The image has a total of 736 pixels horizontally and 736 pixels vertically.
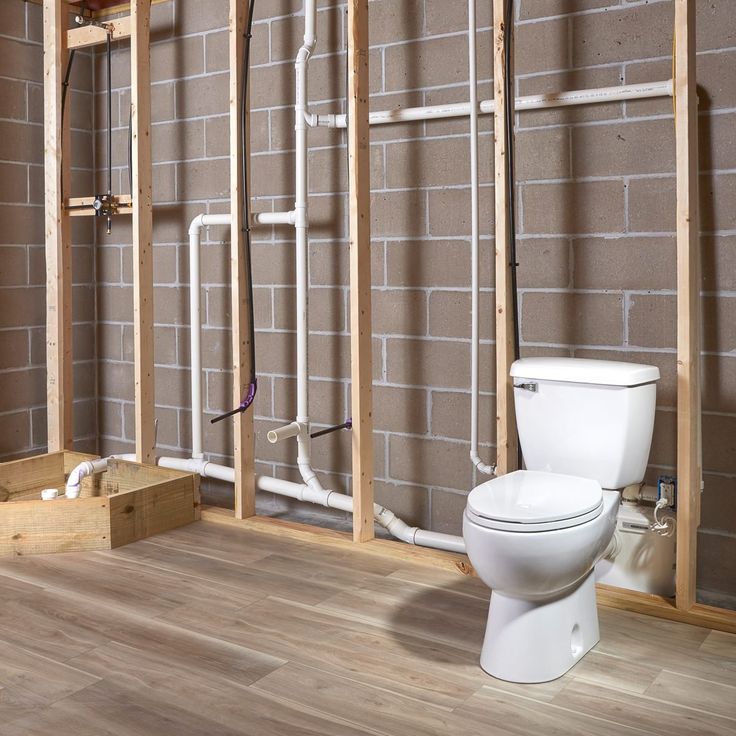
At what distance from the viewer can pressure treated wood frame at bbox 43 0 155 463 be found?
11.1ft

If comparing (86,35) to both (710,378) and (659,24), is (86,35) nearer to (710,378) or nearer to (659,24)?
(659,24)

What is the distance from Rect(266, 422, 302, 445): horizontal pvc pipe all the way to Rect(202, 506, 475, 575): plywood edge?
1.06ft

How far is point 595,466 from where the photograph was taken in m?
2.39

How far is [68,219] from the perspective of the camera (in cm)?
366

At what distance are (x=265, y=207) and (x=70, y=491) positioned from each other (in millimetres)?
1272

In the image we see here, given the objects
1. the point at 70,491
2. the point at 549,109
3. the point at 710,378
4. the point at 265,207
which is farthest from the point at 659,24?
the point at 70,491

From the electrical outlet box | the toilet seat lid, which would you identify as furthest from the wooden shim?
the electrical outlet box

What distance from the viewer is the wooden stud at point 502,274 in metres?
2.62

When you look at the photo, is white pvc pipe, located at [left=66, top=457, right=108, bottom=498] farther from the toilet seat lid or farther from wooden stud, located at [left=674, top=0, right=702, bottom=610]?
wooden stud, located at [left=674, top=0, right=702, bottom=610]

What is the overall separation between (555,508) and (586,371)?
453 millimetres

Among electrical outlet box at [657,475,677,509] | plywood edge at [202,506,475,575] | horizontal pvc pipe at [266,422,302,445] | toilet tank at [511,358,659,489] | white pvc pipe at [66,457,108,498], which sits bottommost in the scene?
plywood edge at [202,506,475,575]

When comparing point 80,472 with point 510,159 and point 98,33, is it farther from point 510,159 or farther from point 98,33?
point 510,159

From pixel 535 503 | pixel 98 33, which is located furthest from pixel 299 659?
pixel 98 33

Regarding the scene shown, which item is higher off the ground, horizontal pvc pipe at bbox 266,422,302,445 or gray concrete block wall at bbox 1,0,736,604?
gray concrete block wall at bbox 1,0,736,604
